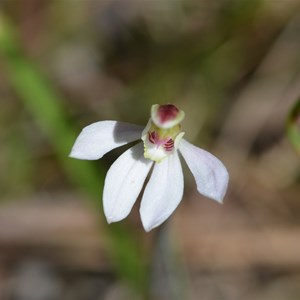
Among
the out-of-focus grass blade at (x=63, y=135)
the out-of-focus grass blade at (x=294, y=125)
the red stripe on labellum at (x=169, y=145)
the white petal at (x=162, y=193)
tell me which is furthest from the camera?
the out-of-focus grass blade at (x=63, y=135)

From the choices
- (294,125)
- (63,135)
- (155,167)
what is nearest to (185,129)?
(63,135)

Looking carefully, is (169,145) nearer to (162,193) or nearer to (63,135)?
(162,193)

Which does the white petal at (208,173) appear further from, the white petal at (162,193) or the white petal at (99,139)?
the white petal at (99,139)

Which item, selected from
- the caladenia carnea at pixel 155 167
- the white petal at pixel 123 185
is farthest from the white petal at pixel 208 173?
the white petal at pixel 123 185

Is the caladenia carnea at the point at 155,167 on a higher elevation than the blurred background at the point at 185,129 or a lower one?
lower

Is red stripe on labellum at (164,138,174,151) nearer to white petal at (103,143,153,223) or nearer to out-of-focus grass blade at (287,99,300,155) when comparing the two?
white petal at (103,143,153,223)

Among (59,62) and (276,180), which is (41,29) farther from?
(276,180)
